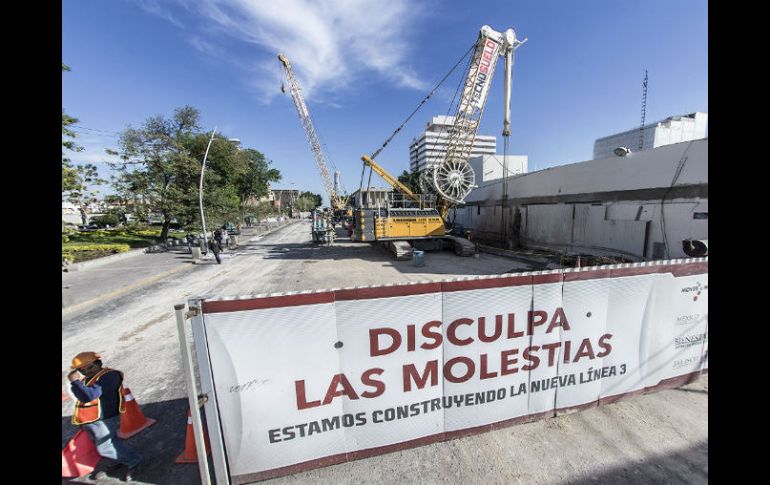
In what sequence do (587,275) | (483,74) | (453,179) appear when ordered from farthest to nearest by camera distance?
1. (453,179)
2. (483,74)
3. (587,275)

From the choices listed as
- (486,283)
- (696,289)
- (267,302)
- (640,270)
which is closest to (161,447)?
(267,302)

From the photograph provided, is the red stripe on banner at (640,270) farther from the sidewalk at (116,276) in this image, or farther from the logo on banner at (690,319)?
the sidewalk at (116,276)

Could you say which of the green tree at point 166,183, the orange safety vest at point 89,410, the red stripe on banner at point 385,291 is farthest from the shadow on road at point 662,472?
the green tree at point 166,183

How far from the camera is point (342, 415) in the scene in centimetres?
295

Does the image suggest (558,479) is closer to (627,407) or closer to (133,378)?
(627,407)

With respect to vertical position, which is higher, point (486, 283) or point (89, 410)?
point (486, 283)

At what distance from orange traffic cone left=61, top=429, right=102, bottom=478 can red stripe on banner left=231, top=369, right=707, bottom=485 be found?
5.10ft

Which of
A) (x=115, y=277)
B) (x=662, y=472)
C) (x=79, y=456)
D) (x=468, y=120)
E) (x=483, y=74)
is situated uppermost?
(x=483, y=74)

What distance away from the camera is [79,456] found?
9.30ft

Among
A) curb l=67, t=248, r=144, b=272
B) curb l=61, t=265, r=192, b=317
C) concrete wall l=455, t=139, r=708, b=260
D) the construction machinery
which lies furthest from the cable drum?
curb l=67, t=248, r=144, b=272

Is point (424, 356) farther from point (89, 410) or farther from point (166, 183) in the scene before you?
point (166, 183)

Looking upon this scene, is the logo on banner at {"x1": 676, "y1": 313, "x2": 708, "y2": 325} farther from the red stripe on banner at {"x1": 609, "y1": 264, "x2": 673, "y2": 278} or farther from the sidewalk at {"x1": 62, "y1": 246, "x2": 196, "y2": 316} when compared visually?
the sidewalk at {"x1": 62, "y1": 246, "x2": 196, "y2": 316}

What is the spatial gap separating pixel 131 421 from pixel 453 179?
1780cm
